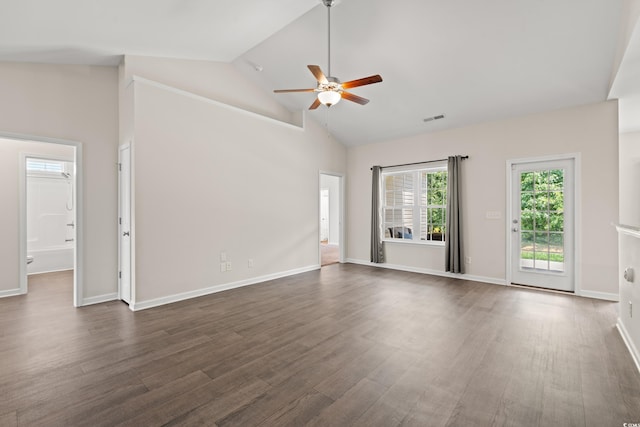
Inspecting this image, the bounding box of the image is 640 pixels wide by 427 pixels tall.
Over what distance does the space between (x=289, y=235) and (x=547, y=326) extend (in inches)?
158

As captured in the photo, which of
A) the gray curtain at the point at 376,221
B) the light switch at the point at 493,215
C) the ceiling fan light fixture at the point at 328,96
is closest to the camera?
the ceiling fan light fixture at the point at 328,96

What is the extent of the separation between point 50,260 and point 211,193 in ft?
13.4

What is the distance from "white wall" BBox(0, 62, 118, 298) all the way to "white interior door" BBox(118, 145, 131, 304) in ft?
0.45

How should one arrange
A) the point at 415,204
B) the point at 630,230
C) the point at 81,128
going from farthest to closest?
the point at 415,204
the point at 81,128
the point at 630,230

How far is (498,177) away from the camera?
4930 mm

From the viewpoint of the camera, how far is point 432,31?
3.59 meters

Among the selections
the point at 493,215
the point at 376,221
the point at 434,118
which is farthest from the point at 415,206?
the point at 434,118

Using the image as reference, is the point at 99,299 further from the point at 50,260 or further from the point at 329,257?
the point at 329,257

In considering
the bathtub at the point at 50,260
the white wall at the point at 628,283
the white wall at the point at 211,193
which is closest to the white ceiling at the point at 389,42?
the white wall at the point at 211,193

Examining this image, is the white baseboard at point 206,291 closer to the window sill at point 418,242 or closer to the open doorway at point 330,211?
the window sill at point 418,242

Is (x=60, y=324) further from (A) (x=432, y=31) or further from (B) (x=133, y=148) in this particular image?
(A) (x=432, y=31)

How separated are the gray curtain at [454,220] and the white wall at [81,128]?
5.36m

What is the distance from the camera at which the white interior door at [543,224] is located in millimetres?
4391

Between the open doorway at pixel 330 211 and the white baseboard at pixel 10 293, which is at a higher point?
the open doorway at pixel 330 211
